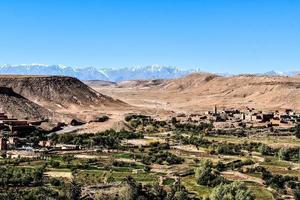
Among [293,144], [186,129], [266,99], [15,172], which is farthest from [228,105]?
[15,172]

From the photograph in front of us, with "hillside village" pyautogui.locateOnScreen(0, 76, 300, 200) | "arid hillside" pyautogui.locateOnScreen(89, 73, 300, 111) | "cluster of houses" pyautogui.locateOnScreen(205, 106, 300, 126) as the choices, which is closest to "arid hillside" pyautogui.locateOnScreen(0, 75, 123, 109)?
"hillside village" pyautogui.locateOnScreen(0, 76, 300, 200)

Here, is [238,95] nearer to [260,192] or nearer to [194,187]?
[194,187]

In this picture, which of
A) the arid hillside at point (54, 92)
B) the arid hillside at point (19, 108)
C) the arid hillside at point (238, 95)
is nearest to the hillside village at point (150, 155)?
the arid hillside at point (19, 108)

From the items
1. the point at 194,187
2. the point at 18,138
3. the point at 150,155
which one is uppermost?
the point at 18,138

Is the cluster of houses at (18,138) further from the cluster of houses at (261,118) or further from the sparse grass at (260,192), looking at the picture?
the cluster of houses at (261,118)

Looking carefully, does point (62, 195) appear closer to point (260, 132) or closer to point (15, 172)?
point (15, 172)

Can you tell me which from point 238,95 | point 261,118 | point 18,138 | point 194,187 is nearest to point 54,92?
point 261,118
